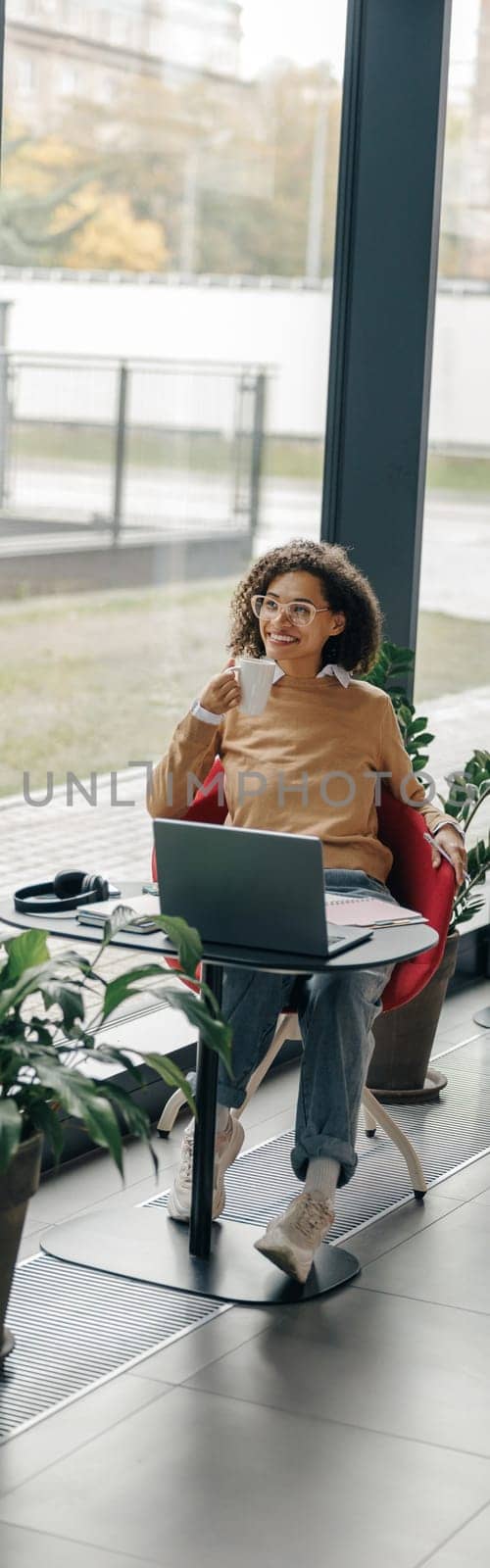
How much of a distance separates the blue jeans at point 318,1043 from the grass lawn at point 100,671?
0.63m

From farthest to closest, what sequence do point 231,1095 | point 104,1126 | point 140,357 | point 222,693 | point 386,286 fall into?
point 386,286 → point 140,357 → point 222,693 → point 231,1095 → point 104,1126

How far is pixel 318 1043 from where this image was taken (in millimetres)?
3283

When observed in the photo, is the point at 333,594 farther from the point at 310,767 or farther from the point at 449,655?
the point at 449,655

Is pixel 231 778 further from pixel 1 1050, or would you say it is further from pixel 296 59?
pixel 296 59

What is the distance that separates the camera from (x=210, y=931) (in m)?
3.06

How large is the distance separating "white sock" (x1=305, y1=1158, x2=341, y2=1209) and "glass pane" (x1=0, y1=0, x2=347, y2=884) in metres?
0.88

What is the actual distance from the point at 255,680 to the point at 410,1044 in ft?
4.30

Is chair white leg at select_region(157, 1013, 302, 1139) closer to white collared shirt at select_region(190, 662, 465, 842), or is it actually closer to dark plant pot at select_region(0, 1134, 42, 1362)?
white collared shirt at select_region(190, 662, 465, 842)

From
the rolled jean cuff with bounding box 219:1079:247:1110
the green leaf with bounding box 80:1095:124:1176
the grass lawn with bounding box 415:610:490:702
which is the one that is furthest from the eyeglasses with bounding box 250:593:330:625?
the grass lawn with bounding box 415:610:490:702

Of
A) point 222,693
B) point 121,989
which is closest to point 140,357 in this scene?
point 222,693

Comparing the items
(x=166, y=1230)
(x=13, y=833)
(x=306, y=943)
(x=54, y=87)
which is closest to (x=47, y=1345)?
(x=166, y=1230)

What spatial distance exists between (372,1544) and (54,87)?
8.12 ft

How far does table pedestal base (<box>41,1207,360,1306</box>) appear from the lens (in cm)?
322

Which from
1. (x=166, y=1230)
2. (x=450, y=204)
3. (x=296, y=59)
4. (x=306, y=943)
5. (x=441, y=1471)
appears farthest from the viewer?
(x=450, y=204)
